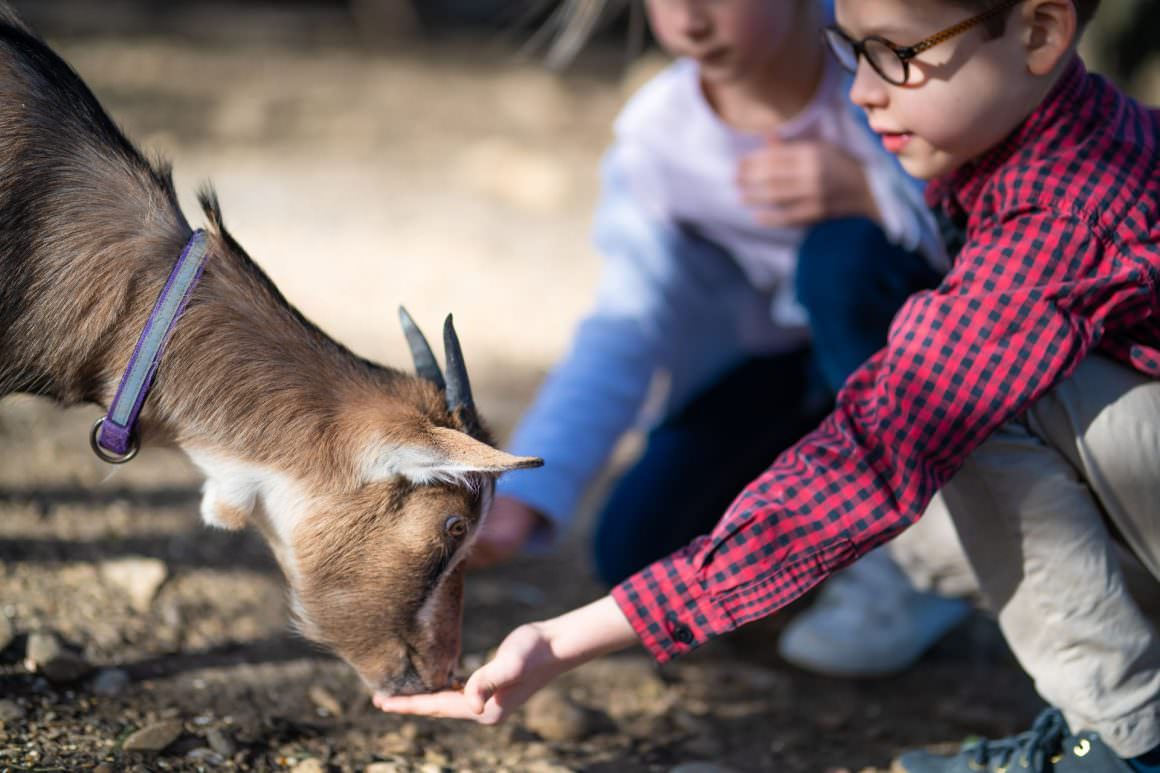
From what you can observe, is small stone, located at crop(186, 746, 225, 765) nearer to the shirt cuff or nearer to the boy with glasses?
the boy with glasses

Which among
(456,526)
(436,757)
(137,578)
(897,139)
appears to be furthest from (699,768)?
(137,578)

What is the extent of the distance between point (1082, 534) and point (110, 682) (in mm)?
1980

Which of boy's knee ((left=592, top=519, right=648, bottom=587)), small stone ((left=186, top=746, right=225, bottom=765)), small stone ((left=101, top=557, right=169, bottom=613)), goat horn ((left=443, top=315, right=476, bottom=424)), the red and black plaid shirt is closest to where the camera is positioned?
the red and black plaid shirt

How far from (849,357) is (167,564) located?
1.88 metres

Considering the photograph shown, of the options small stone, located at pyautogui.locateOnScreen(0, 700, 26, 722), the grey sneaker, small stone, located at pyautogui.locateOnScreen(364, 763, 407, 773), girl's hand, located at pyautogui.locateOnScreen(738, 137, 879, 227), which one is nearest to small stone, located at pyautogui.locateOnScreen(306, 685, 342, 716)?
small stone, located at pyautogui.locateOnScreen(364, 763, 407, 773)

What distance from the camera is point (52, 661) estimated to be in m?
2.57

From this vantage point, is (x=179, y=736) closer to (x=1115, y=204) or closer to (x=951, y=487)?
(x=951, y=487)

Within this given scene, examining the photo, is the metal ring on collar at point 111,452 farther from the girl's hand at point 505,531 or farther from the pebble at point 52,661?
the girl's hand at point 505,531

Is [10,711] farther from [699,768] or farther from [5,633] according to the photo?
[699,768]

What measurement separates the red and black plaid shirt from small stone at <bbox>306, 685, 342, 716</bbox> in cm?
98

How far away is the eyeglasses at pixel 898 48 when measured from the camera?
205 cm

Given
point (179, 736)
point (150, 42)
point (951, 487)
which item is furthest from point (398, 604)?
point (150, 42)

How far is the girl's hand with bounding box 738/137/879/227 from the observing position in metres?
3.12

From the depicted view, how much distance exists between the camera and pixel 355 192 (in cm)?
730
